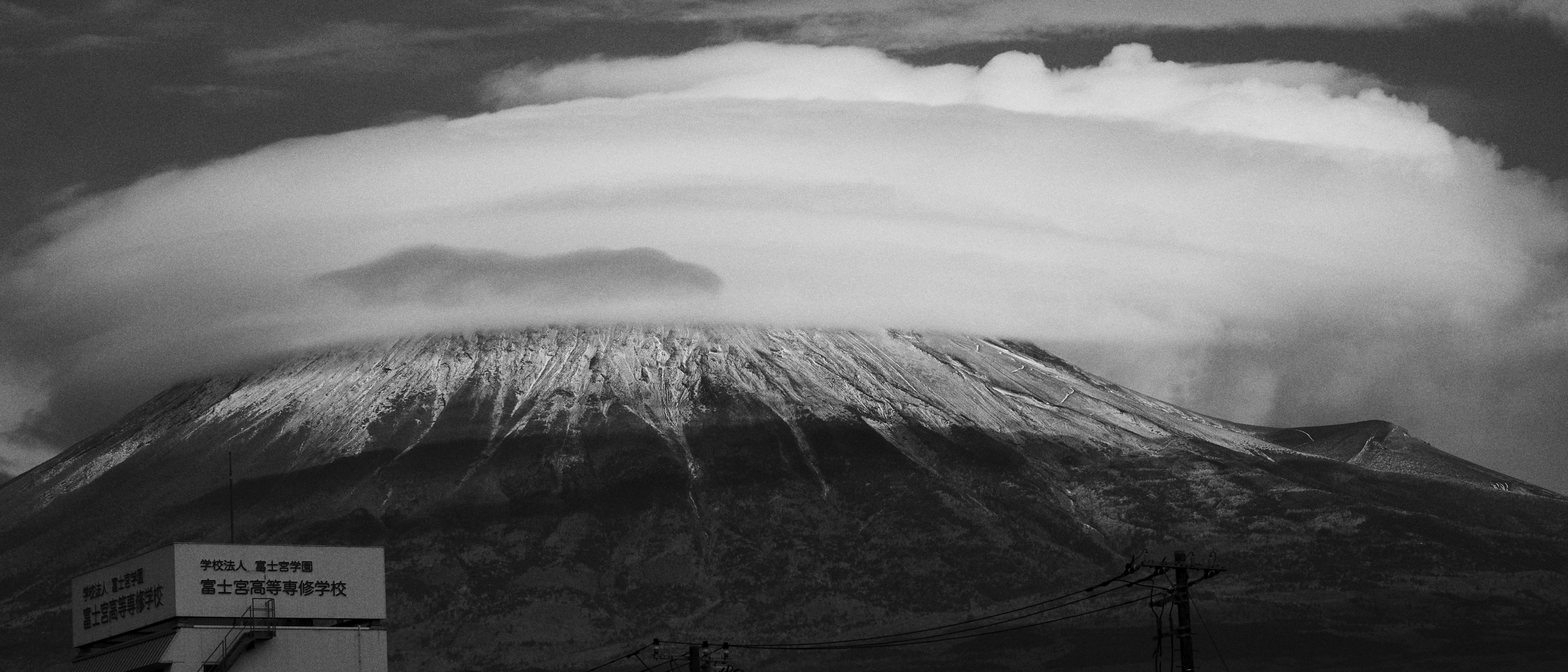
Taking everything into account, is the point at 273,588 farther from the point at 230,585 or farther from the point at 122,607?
the point at 122,607

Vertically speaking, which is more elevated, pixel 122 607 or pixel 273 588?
pixel 122 607

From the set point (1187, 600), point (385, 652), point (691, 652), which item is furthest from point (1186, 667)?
point (385, 652)

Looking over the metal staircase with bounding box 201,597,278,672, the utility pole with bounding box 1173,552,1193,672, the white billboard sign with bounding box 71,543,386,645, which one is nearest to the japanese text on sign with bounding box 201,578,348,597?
the white billboard sign with bounding box 71,543,386,645

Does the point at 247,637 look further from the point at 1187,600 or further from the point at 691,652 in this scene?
the point at 1187,600

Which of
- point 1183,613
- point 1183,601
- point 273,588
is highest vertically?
point 273,588

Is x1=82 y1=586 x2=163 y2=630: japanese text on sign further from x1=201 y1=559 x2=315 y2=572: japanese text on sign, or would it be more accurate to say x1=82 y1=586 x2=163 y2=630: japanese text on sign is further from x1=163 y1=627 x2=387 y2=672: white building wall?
x1=163 y1=627 x2=387 y2=672: white building wall

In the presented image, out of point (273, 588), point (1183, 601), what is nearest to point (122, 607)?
point (273, 588)
